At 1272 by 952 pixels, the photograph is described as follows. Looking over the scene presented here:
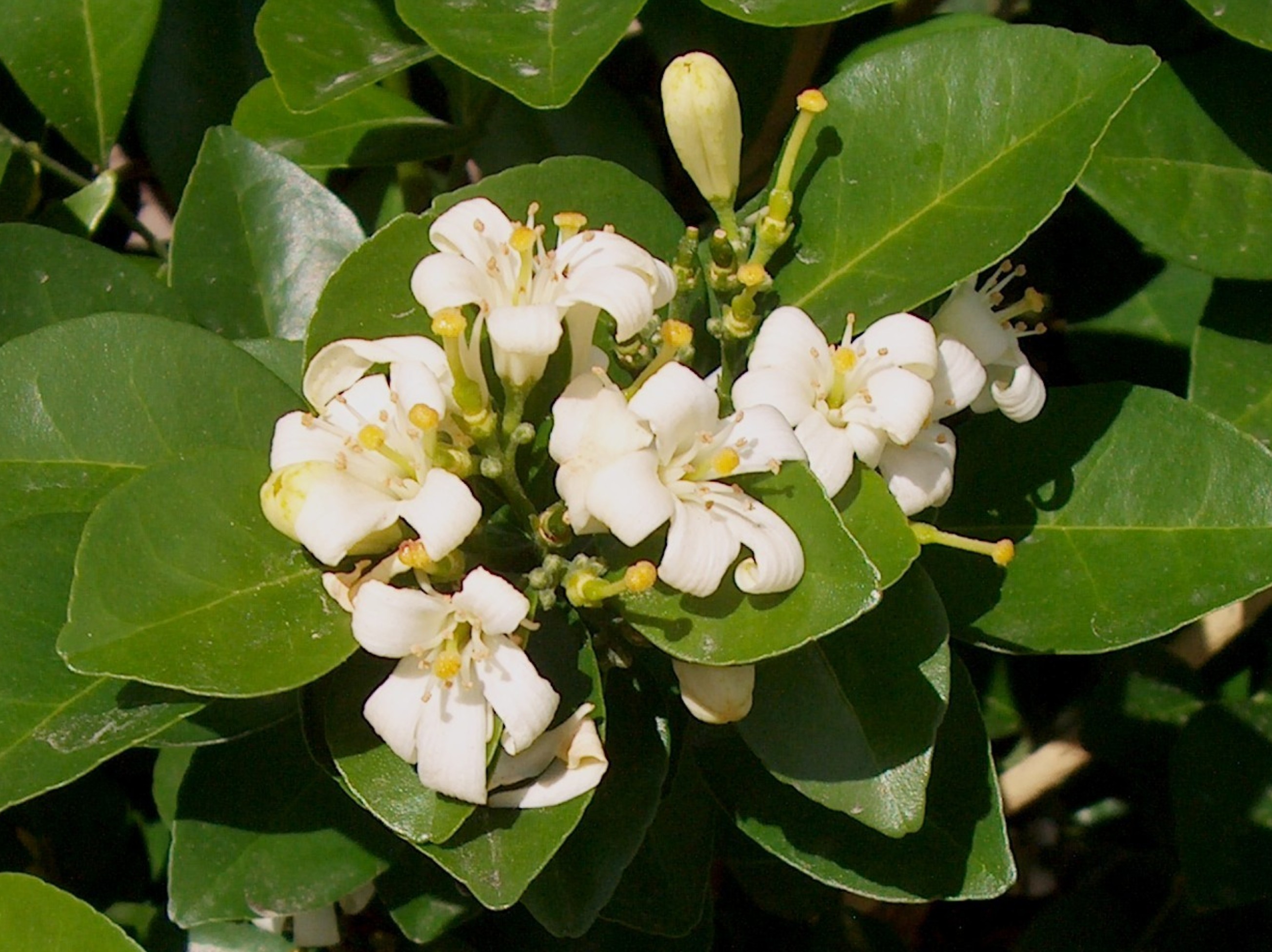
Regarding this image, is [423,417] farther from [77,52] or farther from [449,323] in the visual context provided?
[77,52]

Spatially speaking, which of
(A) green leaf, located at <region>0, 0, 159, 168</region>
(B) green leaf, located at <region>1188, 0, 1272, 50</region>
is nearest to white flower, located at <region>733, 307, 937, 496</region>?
(B) green leaf, located at <region>1188, 0, 1272, 50</region>

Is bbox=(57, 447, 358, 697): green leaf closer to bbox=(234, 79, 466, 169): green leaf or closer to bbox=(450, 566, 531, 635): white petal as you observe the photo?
bbox=(450, 566, 531, 635): white petal

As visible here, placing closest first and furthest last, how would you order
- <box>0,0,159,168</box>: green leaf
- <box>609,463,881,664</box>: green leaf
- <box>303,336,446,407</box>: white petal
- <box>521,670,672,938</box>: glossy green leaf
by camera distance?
<box>609,463,881,664</box>: green leaf < <box>303,336,446,407</box>: white petal < <box>521,670,672,938</box>: glossy green leaf < <box>0,0,159,168</box>: green leaf

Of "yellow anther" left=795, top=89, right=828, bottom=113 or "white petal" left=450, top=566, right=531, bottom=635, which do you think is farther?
"yellow anther" left=795, top=89, right=828, bottom=113

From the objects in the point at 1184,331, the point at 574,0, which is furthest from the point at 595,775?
the point at 1184,331

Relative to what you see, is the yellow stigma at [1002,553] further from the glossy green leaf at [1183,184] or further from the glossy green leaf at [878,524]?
the glossy green leaf at [1183,184]

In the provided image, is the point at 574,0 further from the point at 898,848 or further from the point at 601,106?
the point at 898,848
